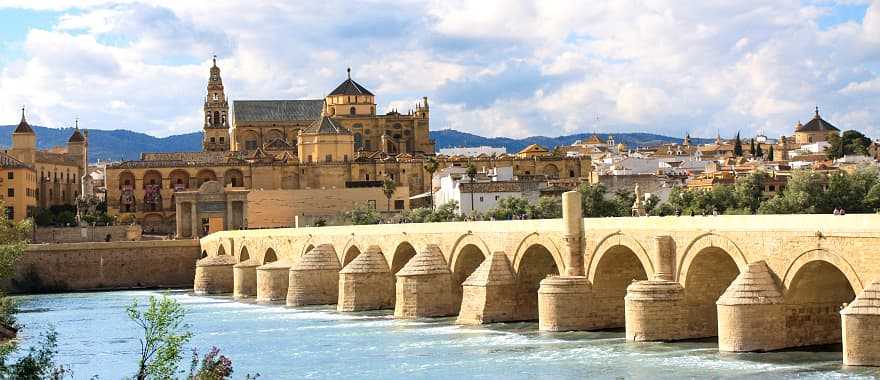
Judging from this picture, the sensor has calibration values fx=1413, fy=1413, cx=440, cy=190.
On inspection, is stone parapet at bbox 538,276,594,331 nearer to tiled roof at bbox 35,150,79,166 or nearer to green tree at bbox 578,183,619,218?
green tree at bbox 578,183,619,218

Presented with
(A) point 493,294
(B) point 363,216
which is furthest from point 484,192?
(A) point 493,294

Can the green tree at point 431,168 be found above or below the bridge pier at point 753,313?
above

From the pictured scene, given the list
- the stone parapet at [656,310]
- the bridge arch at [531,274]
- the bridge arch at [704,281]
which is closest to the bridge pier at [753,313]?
the stone parapet at [656,310]

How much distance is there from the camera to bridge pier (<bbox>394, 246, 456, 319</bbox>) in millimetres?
45094

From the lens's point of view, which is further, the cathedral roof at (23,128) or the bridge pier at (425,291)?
the cathedral roof at (23,128)

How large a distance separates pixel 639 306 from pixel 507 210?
4317cm

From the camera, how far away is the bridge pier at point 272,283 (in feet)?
195

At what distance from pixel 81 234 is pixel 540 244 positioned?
190 ft

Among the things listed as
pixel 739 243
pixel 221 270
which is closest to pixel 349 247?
pixel 221 270

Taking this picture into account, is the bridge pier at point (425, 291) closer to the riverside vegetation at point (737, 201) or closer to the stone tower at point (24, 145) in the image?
the riverside vegetation at point (737, 201)

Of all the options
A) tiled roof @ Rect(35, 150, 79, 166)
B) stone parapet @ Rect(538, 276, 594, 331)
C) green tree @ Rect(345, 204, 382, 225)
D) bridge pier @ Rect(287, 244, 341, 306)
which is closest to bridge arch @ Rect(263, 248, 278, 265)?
bridge pier @ Rect(287, 244, 341, 306)

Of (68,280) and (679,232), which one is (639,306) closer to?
(679,232)

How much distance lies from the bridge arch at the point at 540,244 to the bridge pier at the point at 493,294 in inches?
19.6

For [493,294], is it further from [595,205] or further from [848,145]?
[848,145]
